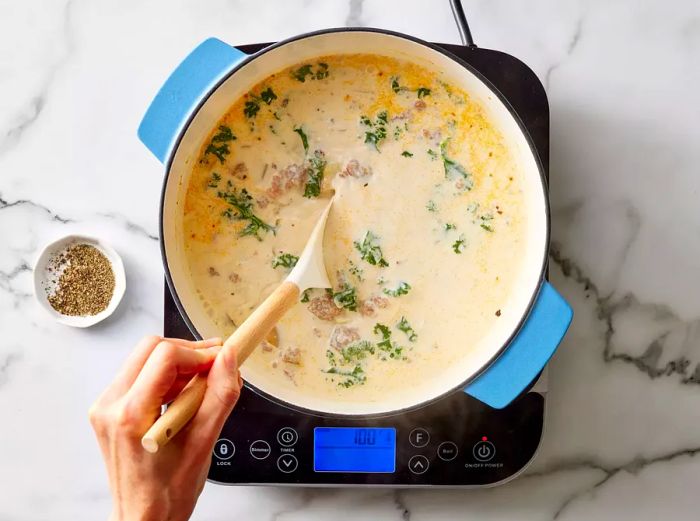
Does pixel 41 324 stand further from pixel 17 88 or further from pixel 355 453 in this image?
pixel 355 453

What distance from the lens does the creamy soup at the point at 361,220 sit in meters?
1.19

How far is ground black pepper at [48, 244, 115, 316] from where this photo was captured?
127cm

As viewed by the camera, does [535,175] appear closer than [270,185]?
Yes

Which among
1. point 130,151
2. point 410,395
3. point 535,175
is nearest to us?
point 535,175

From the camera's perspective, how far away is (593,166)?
4.21 ft

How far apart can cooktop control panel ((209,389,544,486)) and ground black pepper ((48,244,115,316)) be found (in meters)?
0.30

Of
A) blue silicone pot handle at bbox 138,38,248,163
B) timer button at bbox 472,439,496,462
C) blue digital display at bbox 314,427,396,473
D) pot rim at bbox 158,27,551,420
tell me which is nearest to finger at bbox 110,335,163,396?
pot rim at bbox 158,27,551,420

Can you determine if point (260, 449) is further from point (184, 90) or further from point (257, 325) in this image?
point (184, 90)

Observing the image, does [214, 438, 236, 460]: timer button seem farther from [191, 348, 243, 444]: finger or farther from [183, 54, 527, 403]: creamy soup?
[191, 348, 243, 444]: finger

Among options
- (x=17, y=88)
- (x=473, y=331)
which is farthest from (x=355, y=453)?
(x=17, y=88)

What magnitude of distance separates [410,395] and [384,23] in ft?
1.98

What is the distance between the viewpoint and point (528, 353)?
107cm

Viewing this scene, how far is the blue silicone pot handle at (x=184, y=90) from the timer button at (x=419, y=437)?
0.55 metres

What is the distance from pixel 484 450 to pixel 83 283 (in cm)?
69
